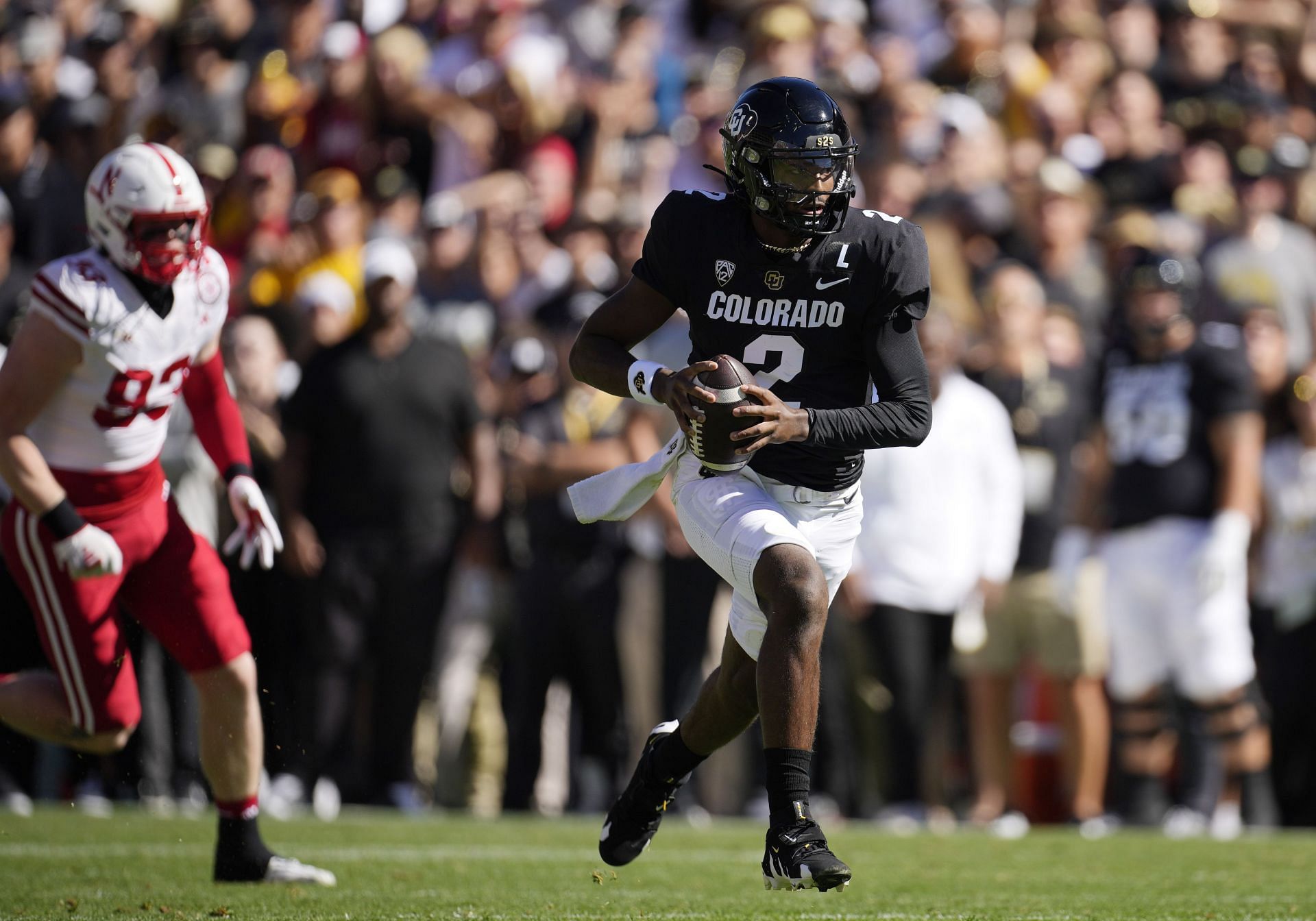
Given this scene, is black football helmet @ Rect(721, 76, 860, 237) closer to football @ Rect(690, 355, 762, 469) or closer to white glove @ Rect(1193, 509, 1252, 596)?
football @ Rect(690, 355, 762, 469)

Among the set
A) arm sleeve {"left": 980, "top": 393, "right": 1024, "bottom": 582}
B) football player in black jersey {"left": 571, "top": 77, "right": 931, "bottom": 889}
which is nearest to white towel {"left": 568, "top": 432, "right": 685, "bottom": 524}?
football player in black jersey {"left": 571, "top": 77, "right": 931, "bottom": 889}

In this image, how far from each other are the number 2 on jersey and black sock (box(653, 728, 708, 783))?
1048 millimetres

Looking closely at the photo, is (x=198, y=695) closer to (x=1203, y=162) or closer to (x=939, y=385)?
(x=939, y=385)

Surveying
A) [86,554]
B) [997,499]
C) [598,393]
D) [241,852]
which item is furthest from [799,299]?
[598,393]

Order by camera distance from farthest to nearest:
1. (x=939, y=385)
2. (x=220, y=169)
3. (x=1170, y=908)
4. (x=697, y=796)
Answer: (x=220, y=169), (x=697, y=796), (x=939, y=385), (x=1170, y=908)

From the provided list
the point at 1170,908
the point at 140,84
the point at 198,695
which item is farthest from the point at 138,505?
the point at 140,84

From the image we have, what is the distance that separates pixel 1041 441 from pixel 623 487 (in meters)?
4.58

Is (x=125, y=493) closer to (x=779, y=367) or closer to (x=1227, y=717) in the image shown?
(x=779, y=367)

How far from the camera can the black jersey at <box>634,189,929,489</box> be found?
16.5 ft

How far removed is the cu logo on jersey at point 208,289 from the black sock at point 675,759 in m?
1.96

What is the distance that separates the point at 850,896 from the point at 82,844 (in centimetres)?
308

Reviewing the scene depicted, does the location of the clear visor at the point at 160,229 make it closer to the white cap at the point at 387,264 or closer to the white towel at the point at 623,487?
the white towel at the point at 623,487

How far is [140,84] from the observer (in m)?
12.6

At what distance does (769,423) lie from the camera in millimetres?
4750
